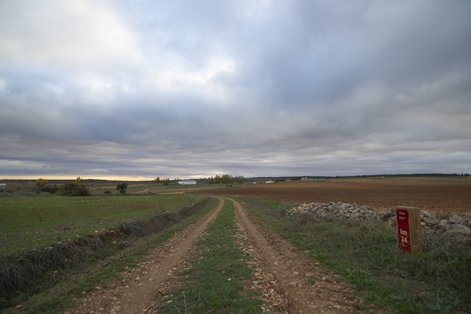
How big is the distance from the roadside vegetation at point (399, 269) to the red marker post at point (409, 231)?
0.27 metres

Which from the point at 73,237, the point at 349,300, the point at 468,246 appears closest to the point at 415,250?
the point at 468,246

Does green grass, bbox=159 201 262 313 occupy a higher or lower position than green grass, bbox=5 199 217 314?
higher

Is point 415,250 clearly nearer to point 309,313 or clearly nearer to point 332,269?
point 332,269

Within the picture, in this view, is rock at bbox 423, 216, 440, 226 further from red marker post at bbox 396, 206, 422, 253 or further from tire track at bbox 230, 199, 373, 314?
tire track at bbox 230, 199, 373, 314

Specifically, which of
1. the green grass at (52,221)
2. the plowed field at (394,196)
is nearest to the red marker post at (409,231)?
the green grass at (52,221)

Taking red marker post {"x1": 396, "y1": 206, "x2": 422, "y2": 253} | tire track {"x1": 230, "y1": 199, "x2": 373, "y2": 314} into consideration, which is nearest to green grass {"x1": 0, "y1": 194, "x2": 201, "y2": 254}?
tire track {"x1": 230, "y1": 199, "x2": 373, "y2": 314}

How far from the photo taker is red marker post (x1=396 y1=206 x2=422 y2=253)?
312 inches

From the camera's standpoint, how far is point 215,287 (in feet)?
21.8

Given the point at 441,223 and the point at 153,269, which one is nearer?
the point at 153,269

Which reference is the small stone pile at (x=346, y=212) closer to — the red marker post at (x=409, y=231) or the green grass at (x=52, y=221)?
the red marker post at (x=409, y=231)

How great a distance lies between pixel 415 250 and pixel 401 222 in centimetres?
92

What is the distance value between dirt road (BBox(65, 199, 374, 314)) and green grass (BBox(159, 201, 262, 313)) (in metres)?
0.34

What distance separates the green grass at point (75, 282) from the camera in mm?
6297

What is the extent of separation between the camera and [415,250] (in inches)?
311
